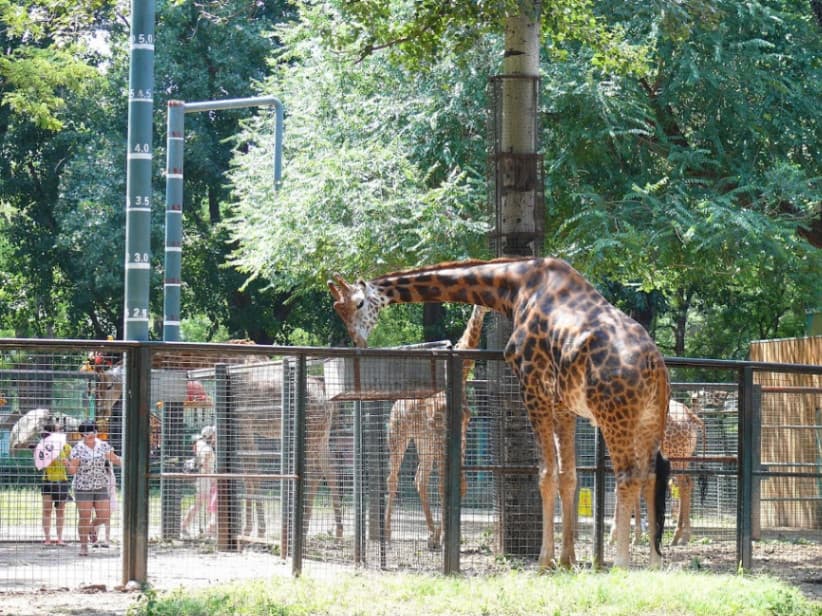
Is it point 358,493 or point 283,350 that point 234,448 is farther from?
point 283,350

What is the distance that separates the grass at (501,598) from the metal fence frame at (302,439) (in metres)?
0.74

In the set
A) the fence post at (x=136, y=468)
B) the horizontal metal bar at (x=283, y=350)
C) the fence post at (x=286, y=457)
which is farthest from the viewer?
the fence post at (x=286, y=457)

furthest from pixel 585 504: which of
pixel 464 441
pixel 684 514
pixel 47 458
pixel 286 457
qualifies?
pixel 47 458

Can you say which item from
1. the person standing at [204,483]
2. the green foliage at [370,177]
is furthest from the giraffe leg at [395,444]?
the green foliage at [370,177]

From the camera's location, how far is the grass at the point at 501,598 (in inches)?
347

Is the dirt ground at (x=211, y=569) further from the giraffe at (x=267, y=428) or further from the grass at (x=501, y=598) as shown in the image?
the giraffe at (x=267, y=428)

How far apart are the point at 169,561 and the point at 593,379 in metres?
4.34

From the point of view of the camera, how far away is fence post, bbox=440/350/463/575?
1119 centimetres

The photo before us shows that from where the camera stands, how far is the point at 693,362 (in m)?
11.6

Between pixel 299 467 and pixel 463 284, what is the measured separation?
2242mm

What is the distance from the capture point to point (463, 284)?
38.8 ft

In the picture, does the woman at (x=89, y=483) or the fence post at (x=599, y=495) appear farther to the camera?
the fence post at (x=599, y=495)

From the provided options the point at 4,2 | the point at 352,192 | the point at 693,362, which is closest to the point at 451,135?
the point at 352,192

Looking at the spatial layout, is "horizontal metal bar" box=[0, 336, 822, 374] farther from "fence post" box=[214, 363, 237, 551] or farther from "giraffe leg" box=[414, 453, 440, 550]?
"fence post" box=[214, 363, 237, 551]
